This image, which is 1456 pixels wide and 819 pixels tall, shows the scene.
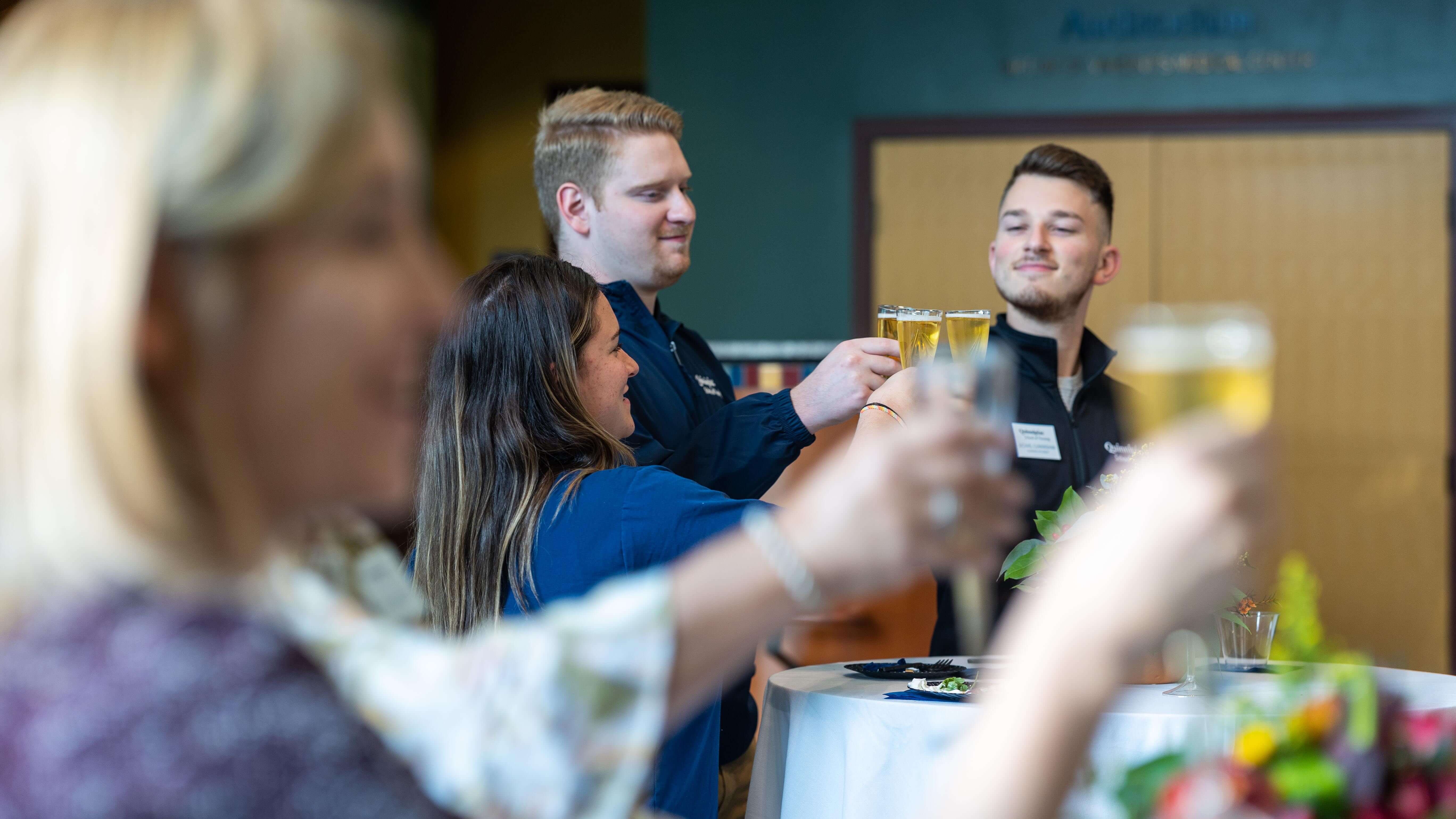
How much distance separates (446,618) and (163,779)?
1.21 meters

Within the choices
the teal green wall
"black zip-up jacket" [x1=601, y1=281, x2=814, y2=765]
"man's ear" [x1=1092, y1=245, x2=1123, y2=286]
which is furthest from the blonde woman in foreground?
the teal green wall

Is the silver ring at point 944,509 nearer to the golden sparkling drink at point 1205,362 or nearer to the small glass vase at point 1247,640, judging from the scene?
the golden sparkling drink at point 1205,362

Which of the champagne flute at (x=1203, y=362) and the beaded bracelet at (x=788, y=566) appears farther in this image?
the beaded bracelet at (x=788, y=566)

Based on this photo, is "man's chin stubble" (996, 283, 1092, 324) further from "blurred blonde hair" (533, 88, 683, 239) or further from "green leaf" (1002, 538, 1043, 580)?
"green leaf" (1002, 538, 1043, 580)

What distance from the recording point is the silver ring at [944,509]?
2.38ft

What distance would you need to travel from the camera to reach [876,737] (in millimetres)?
2014

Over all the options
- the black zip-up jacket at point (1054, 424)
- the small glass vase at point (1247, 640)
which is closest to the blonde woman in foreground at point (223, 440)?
the small glass vase at point (1247, 640)

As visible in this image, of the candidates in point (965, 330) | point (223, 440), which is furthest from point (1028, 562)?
point (223, 440)

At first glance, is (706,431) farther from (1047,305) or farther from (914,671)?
(1047,305)

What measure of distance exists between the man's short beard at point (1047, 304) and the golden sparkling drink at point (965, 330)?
1.31 meters

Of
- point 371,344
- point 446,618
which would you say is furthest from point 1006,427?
point 446,618

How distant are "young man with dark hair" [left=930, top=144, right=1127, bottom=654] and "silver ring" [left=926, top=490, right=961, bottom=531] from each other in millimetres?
2147

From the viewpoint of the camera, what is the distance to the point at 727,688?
236cm

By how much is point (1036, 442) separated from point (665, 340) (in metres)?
0.91
